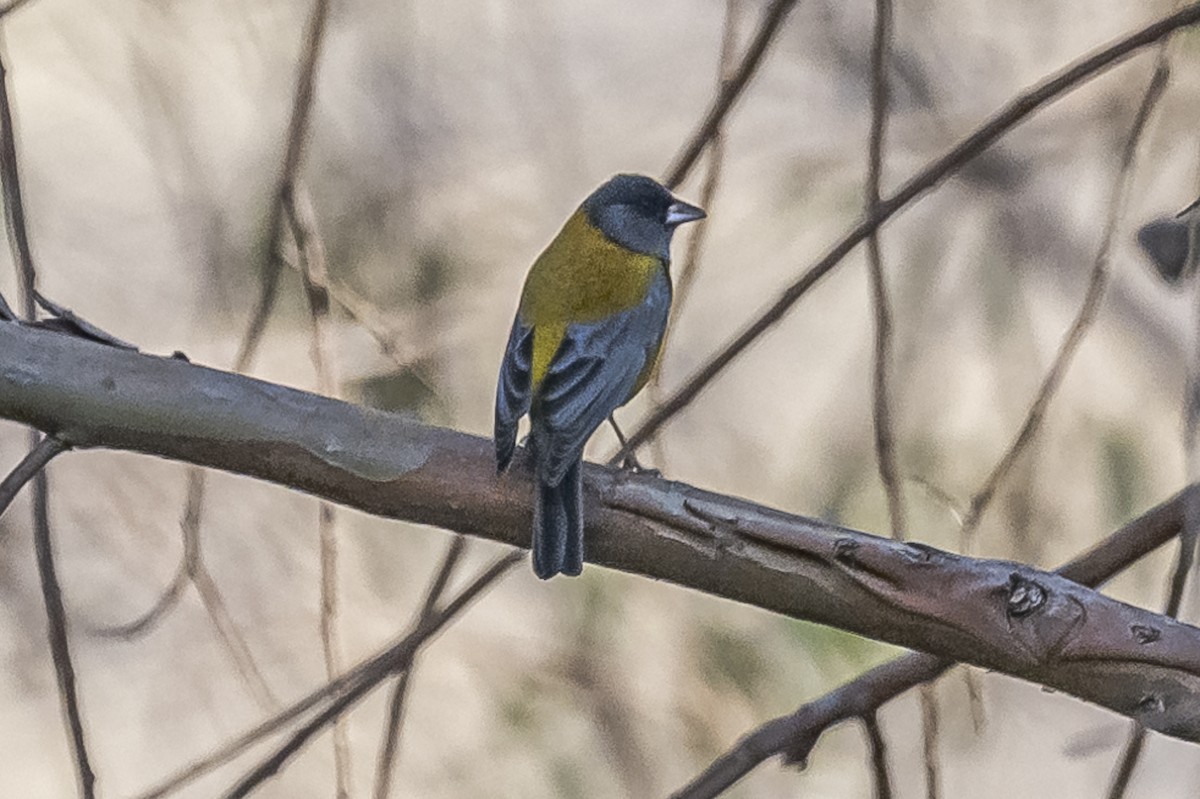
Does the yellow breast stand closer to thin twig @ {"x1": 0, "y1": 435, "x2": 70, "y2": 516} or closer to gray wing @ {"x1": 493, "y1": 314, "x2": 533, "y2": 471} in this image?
gray wing @ {"x1": 493, "y1": 314, "x2": 533, "y2": 471}

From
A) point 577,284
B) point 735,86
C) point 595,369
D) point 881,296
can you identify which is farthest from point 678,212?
point 881,296

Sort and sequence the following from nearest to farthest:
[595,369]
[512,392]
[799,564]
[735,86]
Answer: [799,564] < [735,86] < [512,392] < [595,369]

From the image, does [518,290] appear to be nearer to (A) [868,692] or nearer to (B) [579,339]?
(B) [579,339]

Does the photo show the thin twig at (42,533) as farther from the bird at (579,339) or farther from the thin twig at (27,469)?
the bird at (579,339)

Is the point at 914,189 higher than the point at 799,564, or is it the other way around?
the point at 914,189

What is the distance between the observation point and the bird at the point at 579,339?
1.98 meters

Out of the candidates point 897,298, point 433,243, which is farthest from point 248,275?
point 897,298

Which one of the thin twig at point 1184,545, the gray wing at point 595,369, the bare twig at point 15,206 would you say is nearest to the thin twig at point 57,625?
the bare twig at point 15,206

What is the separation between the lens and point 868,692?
83.5 inches

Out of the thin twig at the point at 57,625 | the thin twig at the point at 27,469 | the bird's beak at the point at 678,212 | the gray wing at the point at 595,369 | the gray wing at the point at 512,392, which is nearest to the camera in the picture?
the thin twig at the point at 27,469

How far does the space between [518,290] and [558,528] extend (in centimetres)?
235

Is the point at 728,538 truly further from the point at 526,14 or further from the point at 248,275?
the point at 526,14

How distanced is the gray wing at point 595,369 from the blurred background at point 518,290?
1.18 m

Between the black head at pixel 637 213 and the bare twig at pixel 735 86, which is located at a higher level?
the black head at pixel 637 213
